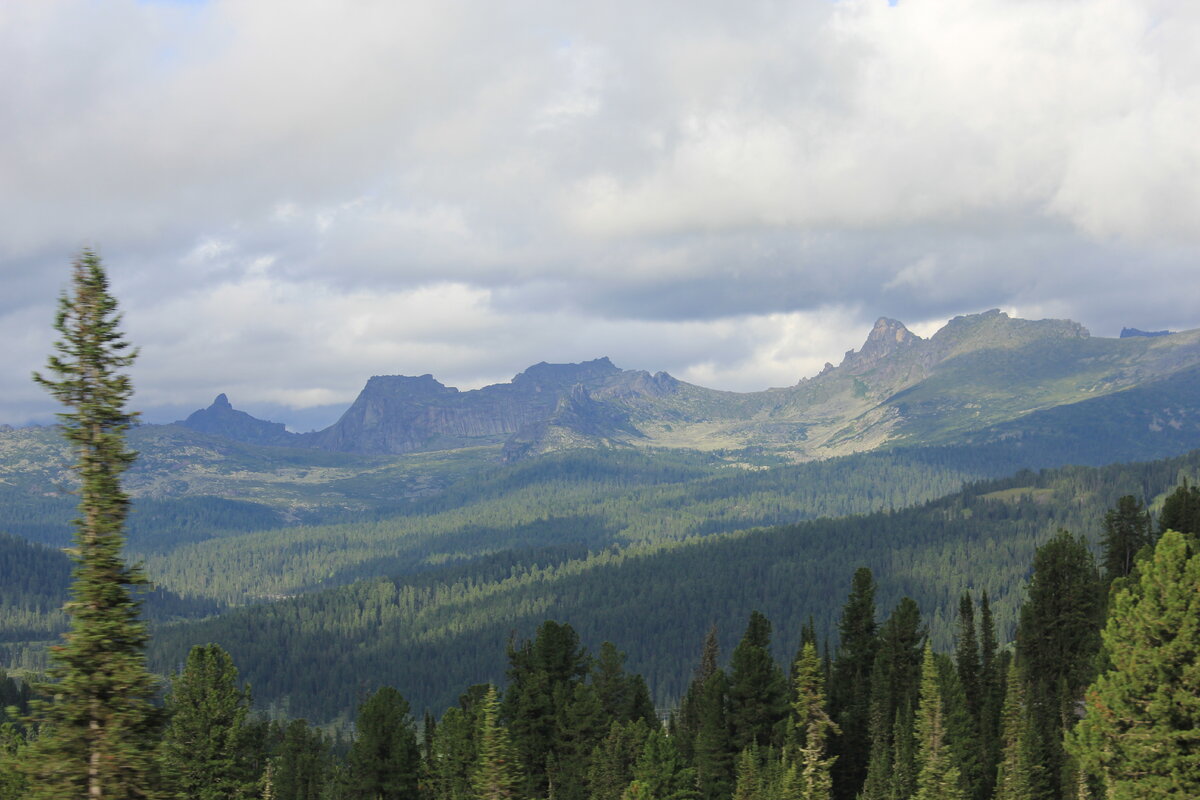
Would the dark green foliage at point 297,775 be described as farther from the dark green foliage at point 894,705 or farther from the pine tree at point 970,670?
the pine tree at point 970,670

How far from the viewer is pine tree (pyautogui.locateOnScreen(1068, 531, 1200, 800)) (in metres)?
44.1

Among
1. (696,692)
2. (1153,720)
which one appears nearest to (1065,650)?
(696,692)

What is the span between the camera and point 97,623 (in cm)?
2675

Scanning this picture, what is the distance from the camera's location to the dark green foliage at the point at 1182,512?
A: 340 ft

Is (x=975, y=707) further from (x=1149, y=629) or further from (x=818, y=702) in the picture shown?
(x=1149, y=629)

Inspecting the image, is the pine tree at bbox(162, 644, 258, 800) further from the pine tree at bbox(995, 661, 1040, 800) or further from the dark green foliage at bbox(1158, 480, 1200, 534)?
the dark green foliage at bbox(1158, 480, 1200, 534)

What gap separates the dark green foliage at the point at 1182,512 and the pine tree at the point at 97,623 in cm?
10188

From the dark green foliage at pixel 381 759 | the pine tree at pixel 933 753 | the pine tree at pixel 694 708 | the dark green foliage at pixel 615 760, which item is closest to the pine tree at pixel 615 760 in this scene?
the dark green foliage at pixel 615 760

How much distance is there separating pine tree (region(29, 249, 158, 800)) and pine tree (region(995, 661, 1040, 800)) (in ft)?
203

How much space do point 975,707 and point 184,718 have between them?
7481 centimetres

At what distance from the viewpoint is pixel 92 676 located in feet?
86.8

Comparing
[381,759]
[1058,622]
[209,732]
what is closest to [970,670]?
[1058,622]

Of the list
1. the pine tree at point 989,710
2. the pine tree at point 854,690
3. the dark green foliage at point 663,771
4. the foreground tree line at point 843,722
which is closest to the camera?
the foreground tree line at point 843,722

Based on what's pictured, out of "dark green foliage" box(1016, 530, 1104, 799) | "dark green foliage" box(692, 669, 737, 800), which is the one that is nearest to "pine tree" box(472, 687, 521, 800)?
"dark green foliage" box(692, 669, 737, 800)
